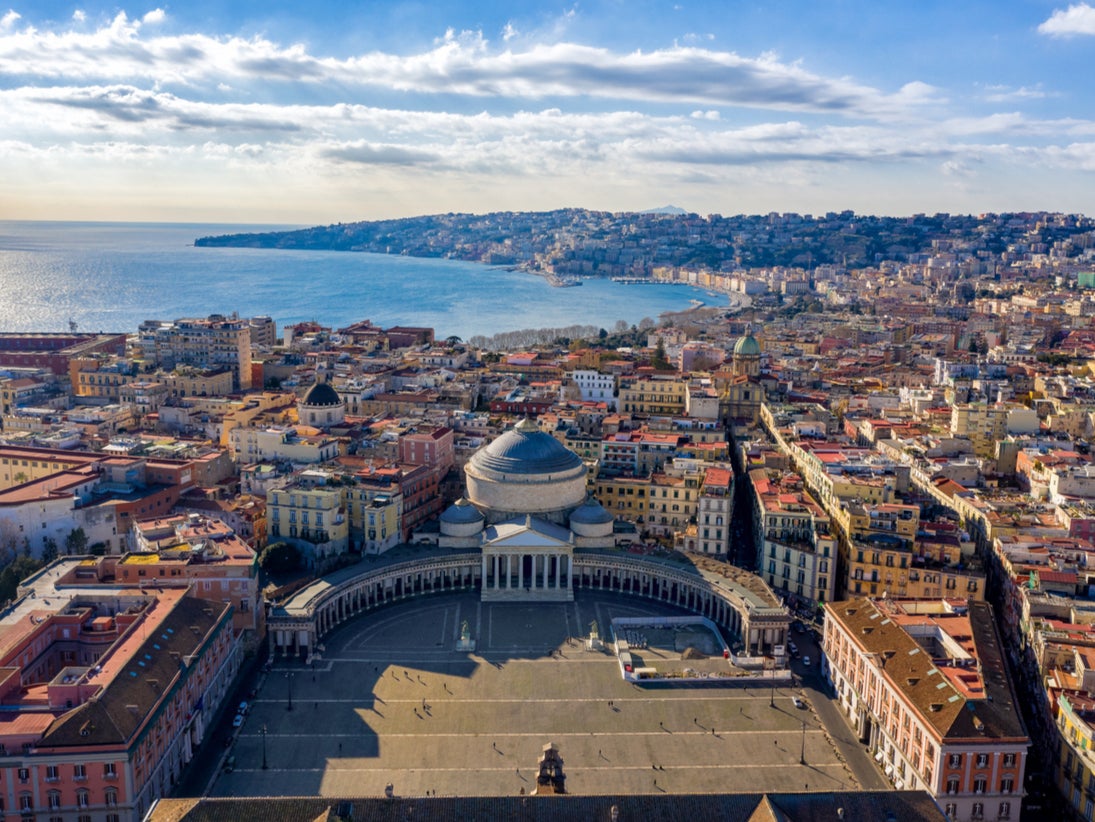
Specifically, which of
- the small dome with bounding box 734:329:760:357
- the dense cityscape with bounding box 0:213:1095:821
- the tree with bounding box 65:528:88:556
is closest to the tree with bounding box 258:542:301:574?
the dense cityscape with bounding box 0:213:1095:821

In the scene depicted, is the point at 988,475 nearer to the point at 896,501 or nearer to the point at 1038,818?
the point at 896,501

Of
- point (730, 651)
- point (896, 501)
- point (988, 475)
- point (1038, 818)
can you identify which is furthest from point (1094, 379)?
point (1038, 818)

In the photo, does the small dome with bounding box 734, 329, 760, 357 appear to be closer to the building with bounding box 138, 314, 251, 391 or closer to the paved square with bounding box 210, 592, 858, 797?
the building with bounding box 138, 314, 251, 391

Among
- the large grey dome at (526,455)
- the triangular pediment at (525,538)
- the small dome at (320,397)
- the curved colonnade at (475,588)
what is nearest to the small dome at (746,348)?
the large grey dome at (526,455)

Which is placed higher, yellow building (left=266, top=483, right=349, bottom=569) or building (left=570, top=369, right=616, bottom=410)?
building (left=570, top=369, right=616, bottom=410)

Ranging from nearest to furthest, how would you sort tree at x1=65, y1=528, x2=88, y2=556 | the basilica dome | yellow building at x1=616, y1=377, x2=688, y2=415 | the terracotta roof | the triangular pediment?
the terracotta roof → tree at x1=65, y1=528, x2=88, y2=556 → the triangular pediment → the basilica dome → yellow building at x1=616, y1=377, x2=688, y2=415

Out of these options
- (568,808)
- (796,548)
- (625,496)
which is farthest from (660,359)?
(568,808)

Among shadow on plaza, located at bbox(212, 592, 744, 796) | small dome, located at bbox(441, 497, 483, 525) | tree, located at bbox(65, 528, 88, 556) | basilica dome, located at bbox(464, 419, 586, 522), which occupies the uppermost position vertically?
basilica dome, located at bbox(464, 419, 586, 522)
